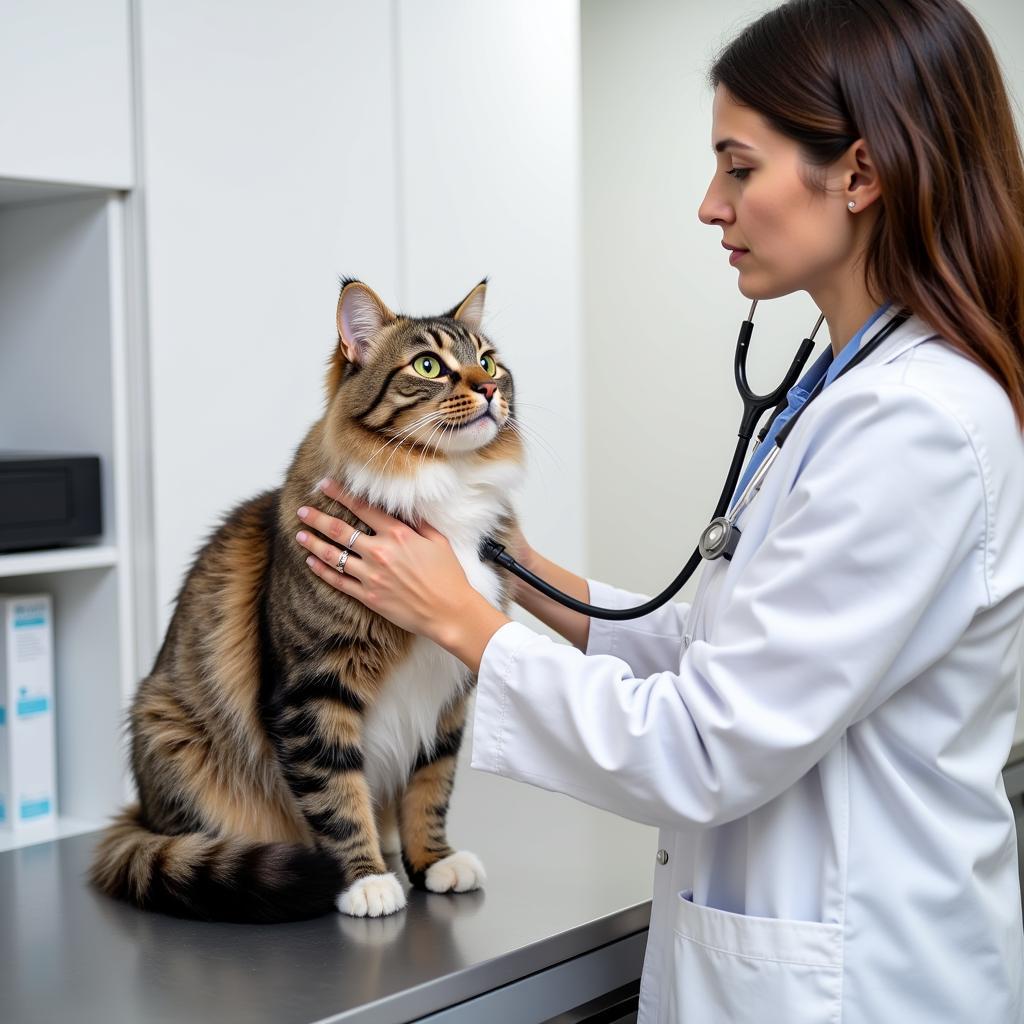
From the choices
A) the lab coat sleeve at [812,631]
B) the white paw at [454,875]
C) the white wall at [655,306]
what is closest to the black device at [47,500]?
the white paw at [454,875]

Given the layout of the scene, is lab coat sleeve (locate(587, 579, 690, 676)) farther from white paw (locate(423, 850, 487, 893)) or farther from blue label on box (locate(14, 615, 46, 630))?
blue label on box (locate(14, 615, 46, 630))

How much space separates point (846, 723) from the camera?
3.34 feet

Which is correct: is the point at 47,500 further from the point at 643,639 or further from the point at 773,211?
the point at 773,211

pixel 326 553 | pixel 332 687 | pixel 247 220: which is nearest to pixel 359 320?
pixel 326 553

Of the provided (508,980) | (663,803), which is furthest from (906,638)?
(508,980)

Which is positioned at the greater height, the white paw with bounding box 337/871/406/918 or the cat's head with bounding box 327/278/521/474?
the cat's head with bounding box 327/278/521/474

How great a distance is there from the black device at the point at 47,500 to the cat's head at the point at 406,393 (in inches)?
21.7

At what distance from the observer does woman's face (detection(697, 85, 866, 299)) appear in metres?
1.10

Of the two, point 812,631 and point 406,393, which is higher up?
point 406,393

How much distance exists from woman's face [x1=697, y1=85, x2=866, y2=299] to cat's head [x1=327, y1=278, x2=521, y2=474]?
12.9 inches

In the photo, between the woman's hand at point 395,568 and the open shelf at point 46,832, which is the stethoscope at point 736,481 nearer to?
the woman's hand at point 395,568

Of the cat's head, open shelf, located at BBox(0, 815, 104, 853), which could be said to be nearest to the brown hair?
the cat's head

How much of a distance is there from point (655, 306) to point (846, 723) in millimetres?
2558

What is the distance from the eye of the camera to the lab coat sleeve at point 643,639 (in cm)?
156
